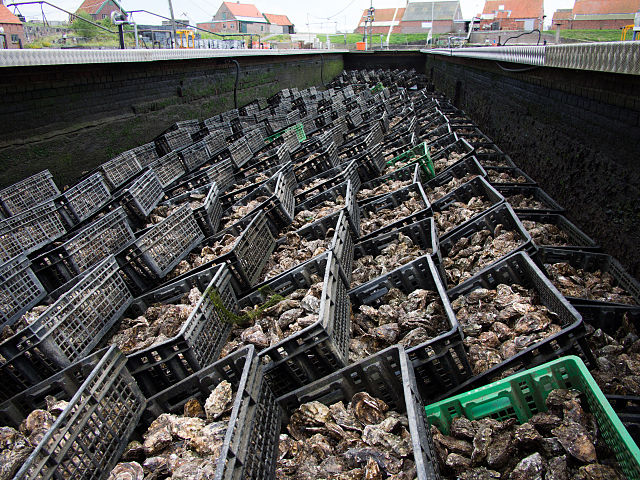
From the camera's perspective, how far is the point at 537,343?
2.73 meters

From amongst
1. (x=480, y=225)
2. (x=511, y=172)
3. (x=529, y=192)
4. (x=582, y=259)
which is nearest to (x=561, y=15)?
→ (x=511, y=172)

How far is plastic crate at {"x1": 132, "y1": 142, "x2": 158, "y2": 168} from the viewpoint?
26.7 feet

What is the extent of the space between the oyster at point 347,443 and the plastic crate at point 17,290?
266cm

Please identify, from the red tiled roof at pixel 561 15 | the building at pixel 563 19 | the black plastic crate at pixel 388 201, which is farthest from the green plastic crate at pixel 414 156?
the red tiled roof at pixel 561 15

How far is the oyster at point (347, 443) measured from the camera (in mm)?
2158

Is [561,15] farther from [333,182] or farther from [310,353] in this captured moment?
[310,353]

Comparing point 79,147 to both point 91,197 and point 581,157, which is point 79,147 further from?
point 581,157

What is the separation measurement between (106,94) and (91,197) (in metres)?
3.92

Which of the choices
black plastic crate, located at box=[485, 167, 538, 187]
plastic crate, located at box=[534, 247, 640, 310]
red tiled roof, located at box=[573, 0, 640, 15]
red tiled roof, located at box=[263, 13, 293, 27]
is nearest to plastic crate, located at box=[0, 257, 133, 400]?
plastic crate, located at box=[534, 247, 640, 310]

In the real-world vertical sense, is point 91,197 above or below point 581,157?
above

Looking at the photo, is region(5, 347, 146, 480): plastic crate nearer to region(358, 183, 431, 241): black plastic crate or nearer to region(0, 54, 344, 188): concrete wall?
region(358, 183, 431, 241): black plastic crate

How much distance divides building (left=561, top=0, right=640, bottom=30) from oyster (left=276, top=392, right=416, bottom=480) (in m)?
24.5

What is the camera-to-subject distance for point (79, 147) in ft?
26.0

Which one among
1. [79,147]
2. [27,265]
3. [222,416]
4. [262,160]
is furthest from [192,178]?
[222,416]
